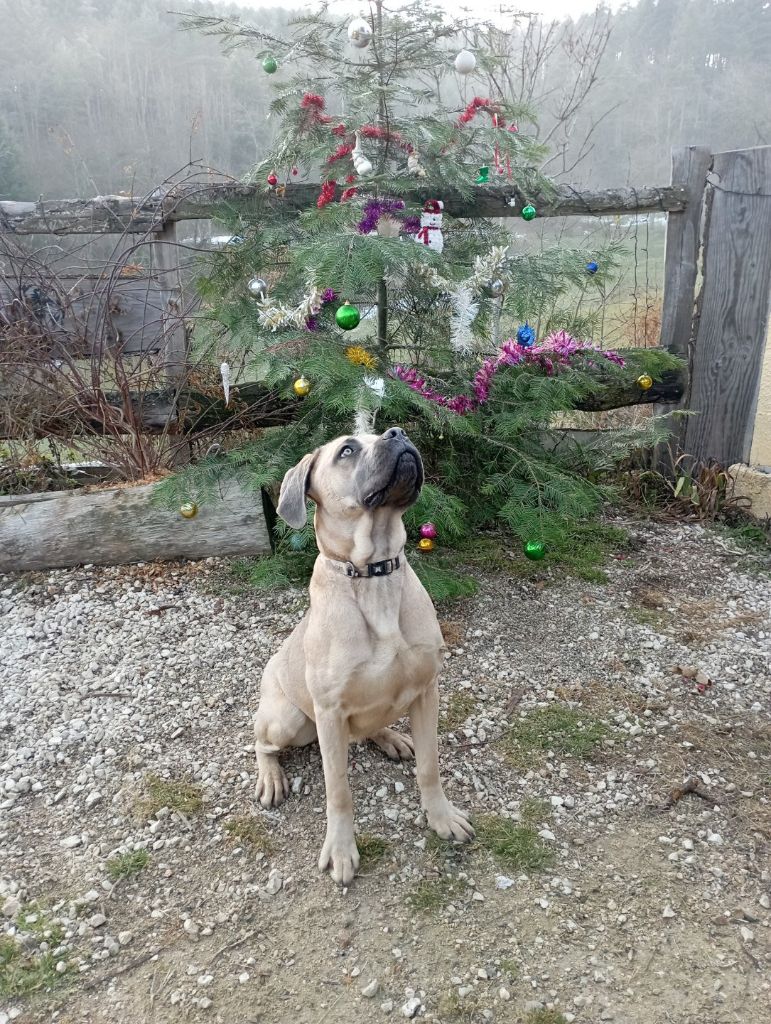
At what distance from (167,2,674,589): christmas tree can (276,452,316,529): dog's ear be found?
49.7 inches

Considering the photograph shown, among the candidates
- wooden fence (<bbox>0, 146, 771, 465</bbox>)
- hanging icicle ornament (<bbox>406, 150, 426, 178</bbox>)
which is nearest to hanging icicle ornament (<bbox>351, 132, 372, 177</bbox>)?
hanging icicle ornament (<bbox>406, 150, 426, 178</bbox>)

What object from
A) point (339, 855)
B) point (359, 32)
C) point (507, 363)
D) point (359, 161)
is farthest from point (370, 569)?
point (359, 32)

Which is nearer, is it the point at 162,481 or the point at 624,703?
the point at 624,703

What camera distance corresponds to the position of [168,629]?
394 cm

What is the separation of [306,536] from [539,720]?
1.68 m

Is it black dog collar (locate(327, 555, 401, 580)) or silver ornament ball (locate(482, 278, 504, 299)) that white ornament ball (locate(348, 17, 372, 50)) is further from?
black dog collar (locate(327, 555, 401, 580))

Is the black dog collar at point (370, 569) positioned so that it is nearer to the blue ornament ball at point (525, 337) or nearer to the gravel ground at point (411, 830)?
the gravel ground at point (411, 830)

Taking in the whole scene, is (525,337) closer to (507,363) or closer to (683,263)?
(507,363)

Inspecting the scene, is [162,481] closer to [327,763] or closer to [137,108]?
[327,763]

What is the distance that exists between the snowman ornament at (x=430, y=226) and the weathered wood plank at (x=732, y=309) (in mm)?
2303

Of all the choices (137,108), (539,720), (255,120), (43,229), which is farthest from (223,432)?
(137,108)

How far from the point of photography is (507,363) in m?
4.41

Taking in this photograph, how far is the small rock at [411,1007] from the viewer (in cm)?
194

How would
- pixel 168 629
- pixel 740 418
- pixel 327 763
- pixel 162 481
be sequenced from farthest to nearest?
pixel 740 418 < pixel 162 481 < pixel 168 629 < pixel 327 763
